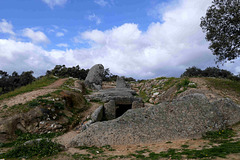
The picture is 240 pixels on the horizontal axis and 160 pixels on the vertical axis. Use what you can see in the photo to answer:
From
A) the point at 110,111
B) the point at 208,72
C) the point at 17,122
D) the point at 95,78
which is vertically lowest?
the point at 17,122

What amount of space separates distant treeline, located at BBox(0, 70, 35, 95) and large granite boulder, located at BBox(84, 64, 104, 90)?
13.8 meters

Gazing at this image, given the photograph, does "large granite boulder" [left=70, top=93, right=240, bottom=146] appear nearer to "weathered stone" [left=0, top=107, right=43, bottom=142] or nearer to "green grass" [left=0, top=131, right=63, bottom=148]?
"green grass" [left=0, top=131, right=63, bottom=148]

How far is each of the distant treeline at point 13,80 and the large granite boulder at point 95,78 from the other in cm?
1385

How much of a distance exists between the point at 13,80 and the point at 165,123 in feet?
106

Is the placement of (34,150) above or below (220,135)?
below

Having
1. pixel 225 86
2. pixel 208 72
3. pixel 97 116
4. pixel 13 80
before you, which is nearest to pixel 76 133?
pixel 97 116

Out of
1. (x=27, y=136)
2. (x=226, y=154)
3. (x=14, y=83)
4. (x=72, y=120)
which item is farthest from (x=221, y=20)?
(x=14, y=83)

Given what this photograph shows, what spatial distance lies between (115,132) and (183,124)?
3630 mm

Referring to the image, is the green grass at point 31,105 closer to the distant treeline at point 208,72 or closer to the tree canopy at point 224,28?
the tree canopy at point 224,28

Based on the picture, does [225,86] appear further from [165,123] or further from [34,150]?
[34,150]

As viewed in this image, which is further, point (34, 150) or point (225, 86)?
point (225, 86)

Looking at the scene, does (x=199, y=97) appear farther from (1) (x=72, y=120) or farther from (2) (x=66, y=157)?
(1) (x=72, y=120)

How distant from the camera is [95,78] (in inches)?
1078

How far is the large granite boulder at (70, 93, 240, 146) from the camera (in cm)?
763
